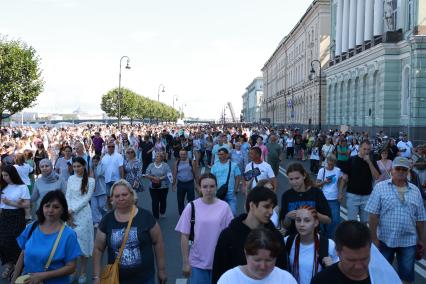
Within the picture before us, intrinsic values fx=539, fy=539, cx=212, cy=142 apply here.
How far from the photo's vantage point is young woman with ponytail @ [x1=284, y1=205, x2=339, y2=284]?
3.81m

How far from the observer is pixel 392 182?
18.6 feet

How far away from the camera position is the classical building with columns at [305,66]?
61.8m

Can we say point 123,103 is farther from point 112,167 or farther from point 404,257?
point 404,257

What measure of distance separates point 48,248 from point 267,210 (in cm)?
175

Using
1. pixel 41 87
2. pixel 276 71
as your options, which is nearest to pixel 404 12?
pixel 41 87

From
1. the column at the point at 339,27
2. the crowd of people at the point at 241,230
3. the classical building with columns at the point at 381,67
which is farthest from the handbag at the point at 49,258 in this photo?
→ the column at the point at 339,27

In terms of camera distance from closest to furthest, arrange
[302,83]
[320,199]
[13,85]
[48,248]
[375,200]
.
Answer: [48,248] → [320,199] → [375,200] → [13,85] → [302,83]

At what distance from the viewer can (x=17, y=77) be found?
38.8m

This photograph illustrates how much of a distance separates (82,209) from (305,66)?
221ft

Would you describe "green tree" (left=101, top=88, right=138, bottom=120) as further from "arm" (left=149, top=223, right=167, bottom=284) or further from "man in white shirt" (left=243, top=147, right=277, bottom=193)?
"arm" (left=149, top=223, right=167, bottom=284)

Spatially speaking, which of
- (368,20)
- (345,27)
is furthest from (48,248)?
(345,27)

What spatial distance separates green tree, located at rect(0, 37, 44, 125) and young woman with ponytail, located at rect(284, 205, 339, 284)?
37.4 metres

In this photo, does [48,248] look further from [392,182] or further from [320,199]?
[392,182]

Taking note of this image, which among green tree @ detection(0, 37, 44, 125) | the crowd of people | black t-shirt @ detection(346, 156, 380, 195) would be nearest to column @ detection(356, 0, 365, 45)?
green tree @ detection(0, 37, 44, 125)
